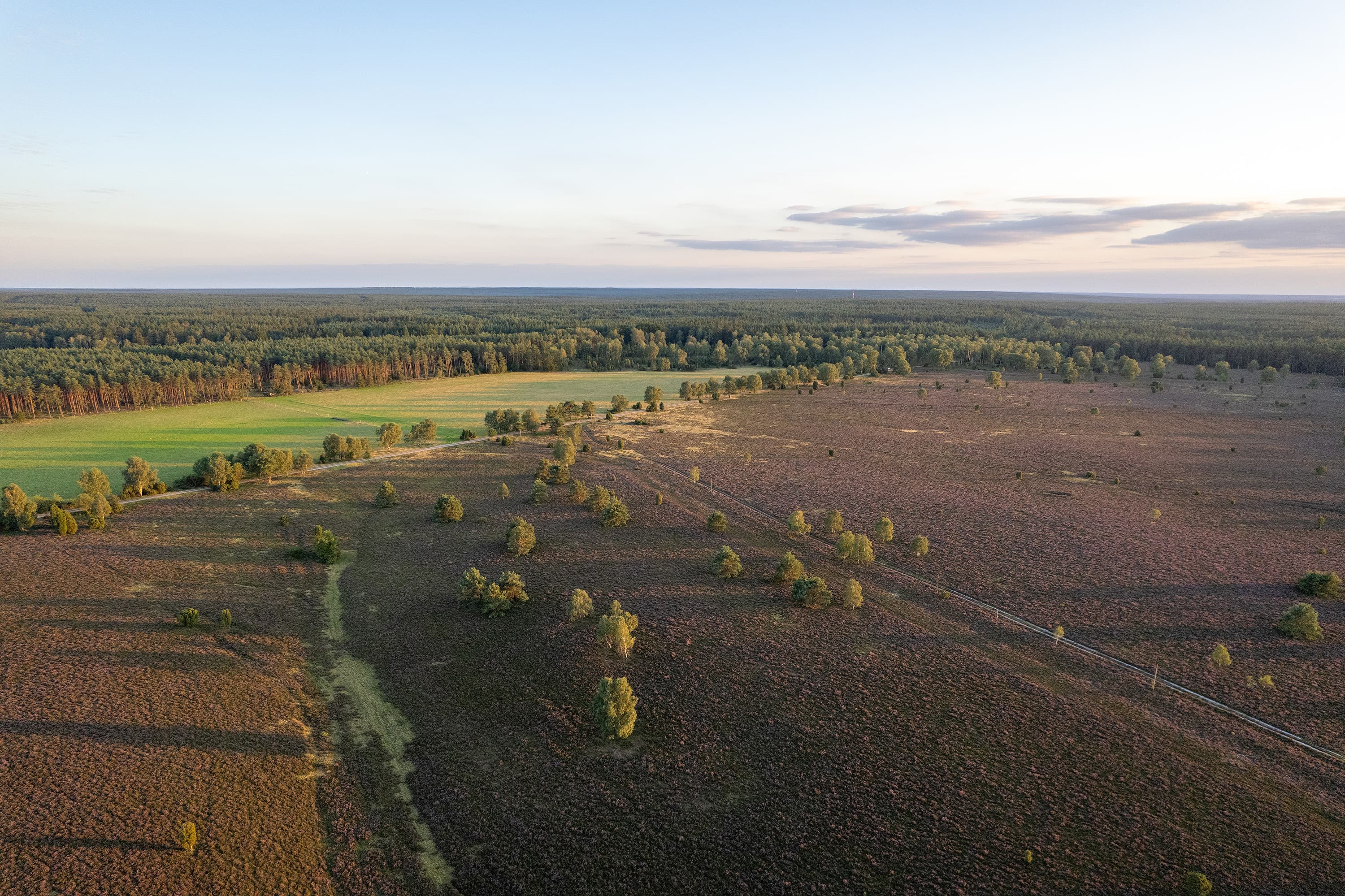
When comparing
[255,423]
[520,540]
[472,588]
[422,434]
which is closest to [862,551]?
[520,540]

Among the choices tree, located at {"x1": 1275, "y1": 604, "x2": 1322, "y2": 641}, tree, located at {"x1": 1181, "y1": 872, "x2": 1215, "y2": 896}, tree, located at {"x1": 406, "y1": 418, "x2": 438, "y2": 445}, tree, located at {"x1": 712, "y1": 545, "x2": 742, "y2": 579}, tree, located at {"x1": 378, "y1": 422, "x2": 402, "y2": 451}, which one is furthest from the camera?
tree, located at {"x1": 406, "y1": 418, "x2": 438, "y2": 445}

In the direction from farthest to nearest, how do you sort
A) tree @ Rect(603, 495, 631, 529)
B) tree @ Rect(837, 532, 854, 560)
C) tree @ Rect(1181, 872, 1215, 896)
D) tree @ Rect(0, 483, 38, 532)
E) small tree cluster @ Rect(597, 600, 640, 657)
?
tree @ Rect(603, 495, 631, 529), tree @ Rect(0, 483, 38, 532), tree @ Rect(837, 532, 854, 560), small tree cluster @ Rect(597, 600, 640, 657), tree @ Rect(1181, 872, 1215, 896)

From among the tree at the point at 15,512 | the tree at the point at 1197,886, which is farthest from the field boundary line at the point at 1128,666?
the tree at the point at 15,512

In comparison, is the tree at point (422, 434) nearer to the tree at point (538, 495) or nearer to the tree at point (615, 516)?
the tree at point (538, 495)

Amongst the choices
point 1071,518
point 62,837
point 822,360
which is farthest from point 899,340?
point 62,837

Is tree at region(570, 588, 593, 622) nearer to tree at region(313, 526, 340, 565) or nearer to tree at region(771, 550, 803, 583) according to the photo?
tree at region(771, 550, 803, 583)

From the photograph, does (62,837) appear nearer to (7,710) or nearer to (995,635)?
(7,710)

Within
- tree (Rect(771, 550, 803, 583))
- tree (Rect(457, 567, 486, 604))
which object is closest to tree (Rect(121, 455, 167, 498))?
tree (Rect(457, 567, 486, 604))
